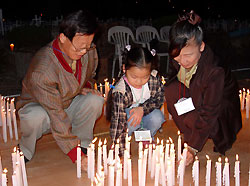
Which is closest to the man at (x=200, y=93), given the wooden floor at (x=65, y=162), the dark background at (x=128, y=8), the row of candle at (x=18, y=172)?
the wooden floor at (x=65, y=162)

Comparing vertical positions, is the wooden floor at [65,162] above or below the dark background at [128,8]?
below

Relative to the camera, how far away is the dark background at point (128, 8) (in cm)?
1041

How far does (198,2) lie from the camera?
34.3 feet

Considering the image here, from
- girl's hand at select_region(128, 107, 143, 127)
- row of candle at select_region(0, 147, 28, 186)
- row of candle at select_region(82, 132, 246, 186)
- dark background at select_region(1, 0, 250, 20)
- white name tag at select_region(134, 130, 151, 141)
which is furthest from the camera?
dark background at select_region(1, 0, 250, 20)

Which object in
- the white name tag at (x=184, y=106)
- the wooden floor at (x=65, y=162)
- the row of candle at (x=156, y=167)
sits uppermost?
the white name tag at (x=184, y=106)

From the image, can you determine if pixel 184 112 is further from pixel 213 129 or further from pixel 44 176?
pixel 44 176

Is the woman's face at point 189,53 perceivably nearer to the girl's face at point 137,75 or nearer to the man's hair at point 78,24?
the girl's face at point 137,75

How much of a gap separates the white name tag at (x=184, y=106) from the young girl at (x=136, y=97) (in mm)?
215

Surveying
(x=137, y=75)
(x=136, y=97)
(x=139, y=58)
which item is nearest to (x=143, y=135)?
(x=136, y=97)

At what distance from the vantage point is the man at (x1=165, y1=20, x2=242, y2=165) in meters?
2.71

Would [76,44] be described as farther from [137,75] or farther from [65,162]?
[65,162]

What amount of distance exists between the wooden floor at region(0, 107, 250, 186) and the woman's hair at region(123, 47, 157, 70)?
77 centimetres

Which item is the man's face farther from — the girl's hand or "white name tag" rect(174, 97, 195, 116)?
"white name tag" rect(174, 97, 195, 116)

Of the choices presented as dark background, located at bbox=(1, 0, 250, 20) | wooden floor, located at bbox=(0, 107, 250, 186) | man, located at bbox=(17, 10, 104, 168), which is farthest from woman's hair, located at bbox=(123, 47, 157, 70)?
dark background, located at bbox=(1, 0, 250, 20)
